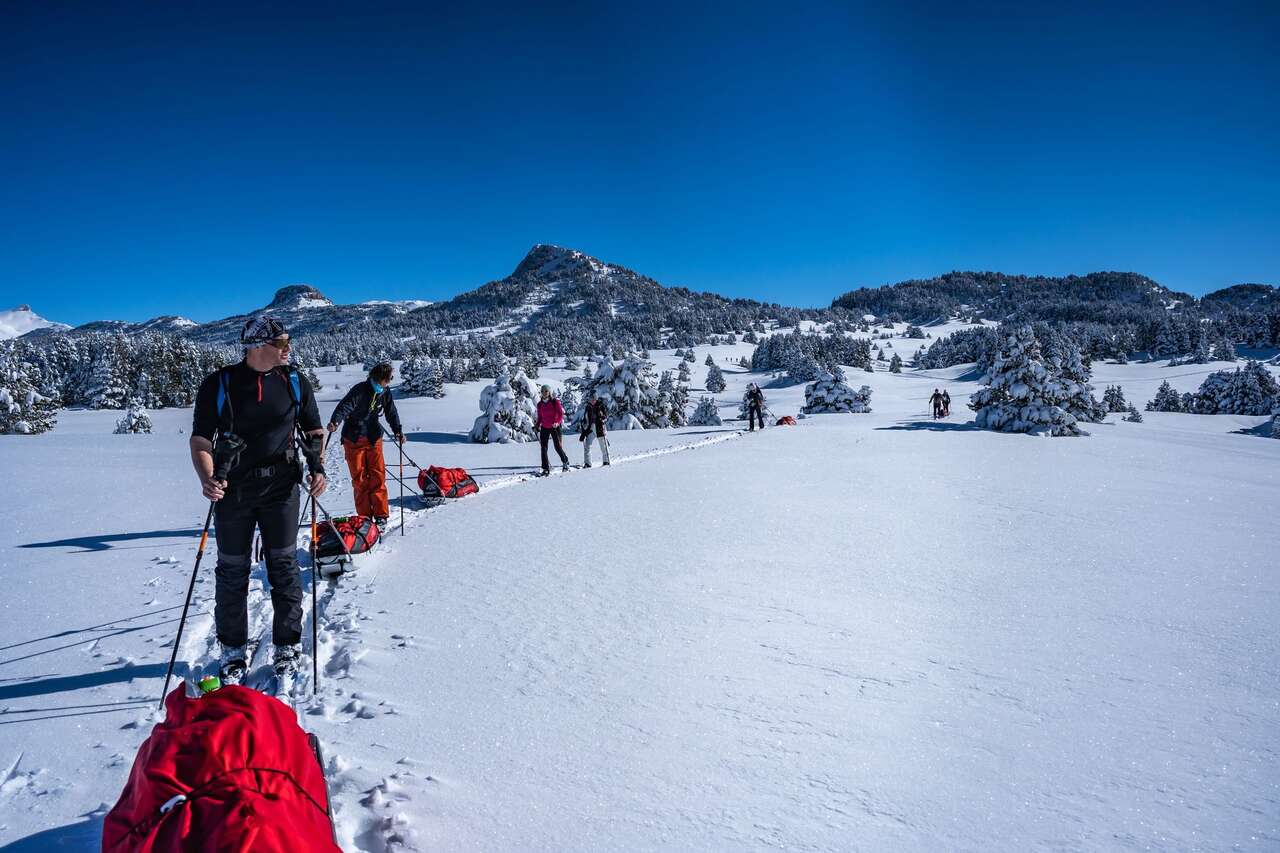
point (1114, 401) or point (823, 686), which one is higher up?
point (1114, 401)

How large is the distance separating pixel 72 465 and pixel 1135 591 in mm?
19313

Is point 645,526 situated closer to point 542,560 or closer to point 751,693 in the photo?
point 542,560

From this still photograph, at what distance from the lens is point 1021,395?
23.4 metres

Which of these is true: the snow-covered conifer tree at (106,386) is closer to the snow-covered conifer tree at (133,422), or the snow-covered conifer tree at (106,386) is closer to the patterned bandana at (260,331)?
the snow-covered conifer tree at (133,422)

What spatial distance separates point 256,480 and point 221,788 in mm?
2344

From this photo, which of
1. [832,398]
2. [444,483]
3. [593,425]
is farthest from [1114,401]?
[444,483]

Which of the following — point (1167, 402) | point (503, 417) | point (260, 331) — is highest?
point (260, 331)

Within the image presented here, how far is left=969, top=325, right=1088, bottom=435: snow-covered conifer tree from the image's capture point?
22636 millimetres

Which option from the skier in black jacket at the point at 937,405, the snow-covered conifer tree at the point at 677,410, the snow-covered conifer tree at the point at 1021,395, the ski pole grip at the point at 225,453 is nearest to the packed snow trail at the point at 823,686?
the ski pole grip at the point at 225,453

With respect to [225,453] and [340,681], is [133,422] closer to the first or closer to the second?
[225,453]

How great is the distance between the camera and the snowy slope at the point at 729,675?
8.40ft

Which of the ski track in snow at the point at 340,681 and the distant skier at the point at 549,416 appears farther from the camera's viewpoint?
the distant skier at the point at 549,416

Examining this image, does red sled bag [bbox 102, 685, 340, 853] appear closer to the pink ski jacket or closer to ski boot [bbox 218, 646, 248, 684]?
ski boot [bbox 218, 646, 248, 684]

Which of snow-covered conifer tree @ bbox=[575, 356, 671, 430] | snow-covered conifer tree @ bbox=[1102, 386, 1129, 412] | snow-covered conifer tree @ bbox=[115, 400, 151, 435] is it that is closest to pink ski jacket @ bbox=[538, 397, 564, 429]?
snow-covered conifer tree @ bbox=[575, 356, 671, 430]
